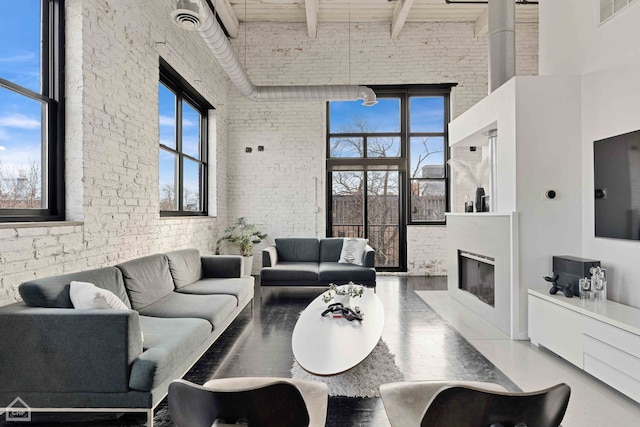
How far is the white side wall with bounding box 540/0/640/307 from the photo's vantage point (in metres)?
2.77

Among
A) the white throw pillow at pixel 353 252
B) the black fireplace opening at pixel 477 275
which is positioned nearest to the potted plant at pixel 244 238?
the white throw pillow at pixel 353 252

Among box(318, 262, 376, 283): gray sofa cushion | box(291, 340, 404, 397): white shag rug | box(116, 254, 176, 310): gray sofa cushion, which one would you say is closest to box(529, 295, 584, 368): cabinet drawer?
box(291, 340, 404, 397): white shag rug

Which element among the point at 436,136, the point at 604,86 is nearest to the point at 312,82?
the point at 436,136

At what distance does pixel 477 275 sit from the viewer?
169 inches

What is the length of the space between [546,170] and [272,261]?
12.2 feet

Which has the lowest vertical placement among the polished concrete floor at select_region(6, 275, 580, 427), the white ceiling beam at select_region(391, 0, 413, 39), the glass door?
the polished concrete floor at select_region(6, 275, 580, 427)

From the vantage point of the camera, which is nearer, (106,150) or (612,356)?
(612,356)

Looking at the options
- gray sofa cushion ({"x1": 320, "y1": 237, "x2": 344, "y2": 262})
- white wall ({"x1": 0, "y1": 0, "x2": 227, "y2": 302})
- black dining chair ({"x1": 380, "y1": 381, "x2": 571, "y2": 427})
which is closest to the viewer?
black dining chair ({"x1": 380, "y1": 381, "x2": 571, "y2": 427})

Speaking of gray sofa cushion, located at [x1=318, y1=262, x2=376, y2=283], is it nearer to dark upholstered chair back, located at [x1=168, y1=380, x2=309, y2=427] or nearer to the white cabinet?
the white cabinet

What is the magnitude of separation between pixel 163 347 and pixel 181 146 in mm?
3857

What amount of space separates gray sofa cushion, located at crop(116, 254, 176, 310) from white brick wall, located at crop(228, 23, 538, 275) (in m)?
3.49

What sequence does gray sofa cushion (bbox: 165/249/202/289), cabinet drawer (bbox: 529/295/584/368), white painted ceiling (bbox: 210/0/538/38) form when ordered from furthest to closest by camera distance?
white painted ceiling (bbox: 210/0/538/38), gray sofa cushion (bbox: 165/249/202/289), cabinet drawer (bbox: 529/295/584/368)

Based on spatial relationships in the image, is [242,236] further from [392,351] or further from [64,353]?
[64,353]

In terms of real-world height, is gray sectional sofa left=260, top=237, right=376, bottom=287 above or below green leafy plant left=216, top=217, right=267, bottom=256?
below
